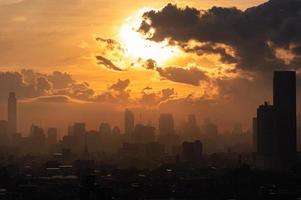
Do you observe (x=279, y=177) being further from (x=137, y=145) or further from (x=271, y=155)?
(x=137, y=145)

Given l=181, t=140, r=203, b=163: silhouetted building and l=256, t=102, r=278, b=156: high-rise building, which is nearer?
l=256, t=102, r=278, b=156: high-rise building

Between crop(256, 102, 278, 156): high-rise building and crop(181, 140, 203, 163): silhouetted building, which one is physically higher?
crop(256, 102, 278, 156): high-rise building

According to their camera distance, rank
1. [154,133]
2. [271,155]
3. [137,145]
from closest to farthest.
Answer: [271,155] < [137,145] < [154,133]

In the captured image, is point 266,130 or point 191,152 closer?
point 266,130

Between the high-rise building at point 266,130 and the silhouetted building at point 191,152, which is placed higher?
the high-rise building at point 266,130

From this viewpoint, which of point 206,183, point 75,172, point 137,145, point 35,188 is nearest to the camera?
point 35,188

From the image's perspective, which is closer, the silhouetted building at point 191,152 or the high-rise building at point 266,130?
the high-rise building at point 266,130

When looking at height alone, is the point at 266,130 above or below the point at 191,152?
above

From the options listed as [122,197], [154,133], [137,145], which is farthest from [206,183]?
[154,133]
